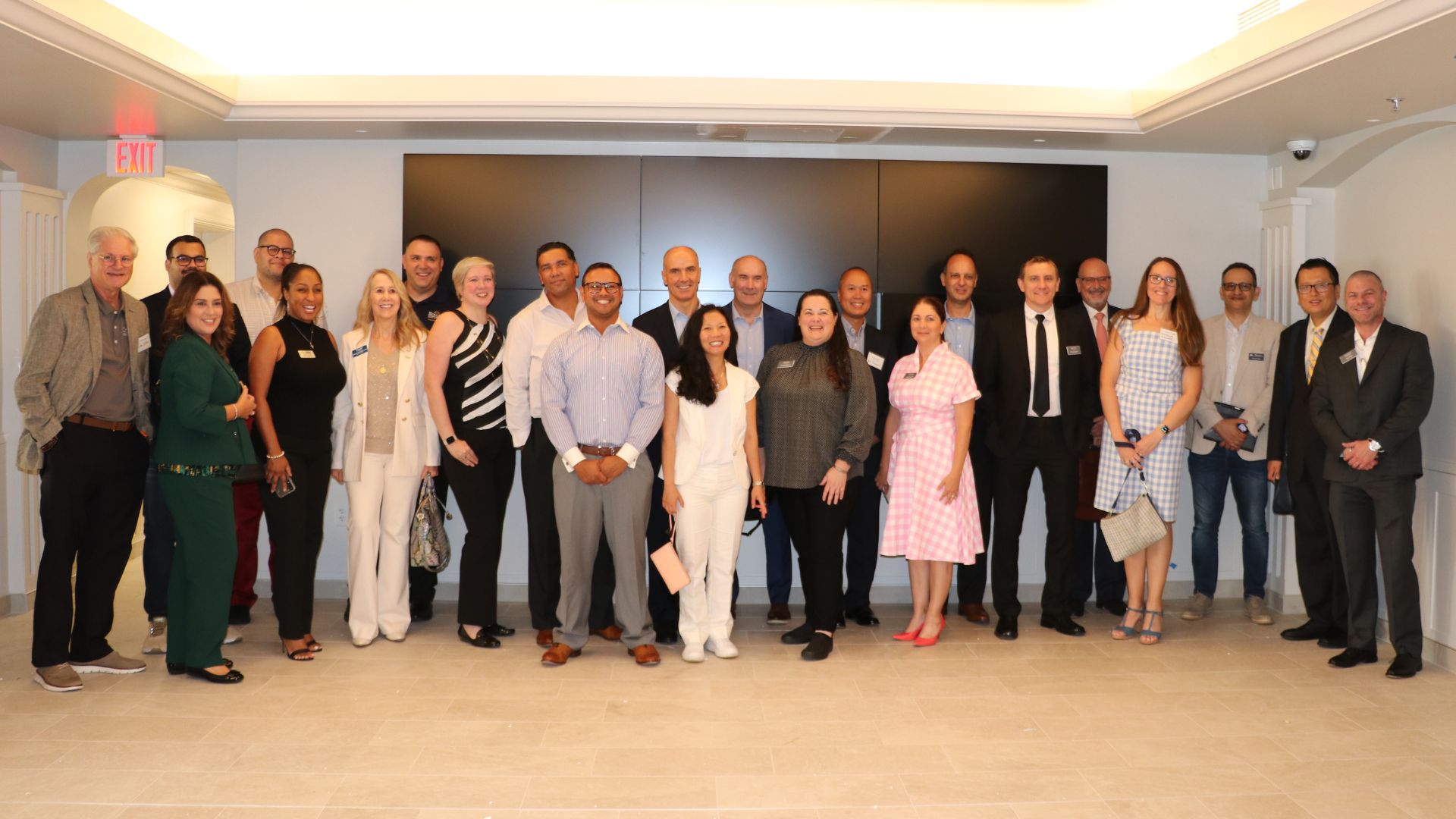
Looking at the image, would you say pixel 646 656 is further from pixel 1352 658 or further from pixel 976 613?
pixel 1352 658

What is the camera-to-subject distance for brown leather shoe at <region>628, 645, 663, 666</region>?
4863 millimetres

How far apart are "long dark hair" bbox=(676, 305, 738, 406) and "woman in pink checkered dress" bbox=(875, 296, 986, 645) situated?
3.24 feet

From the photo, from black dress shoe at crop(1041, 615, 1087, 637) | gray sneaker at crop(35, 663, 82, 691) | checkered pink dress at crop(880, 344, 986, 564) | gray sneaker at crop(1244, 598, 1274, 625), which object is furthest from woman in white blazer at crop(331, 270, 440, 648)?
gray sneaker at crop(1244, 598, 1274, 625)

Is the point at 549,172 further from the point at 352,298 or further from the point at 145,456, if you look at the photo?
the point at 145,456

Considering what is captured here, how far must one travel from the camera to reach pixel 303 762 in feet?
12.1

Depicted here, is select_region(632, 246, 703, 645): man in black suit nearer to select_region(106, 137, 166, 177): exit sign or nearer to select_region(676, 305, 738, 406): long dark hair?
select_region(676, 305, 738, 406): long dark hair

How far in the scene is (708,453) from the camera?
480 centimetres

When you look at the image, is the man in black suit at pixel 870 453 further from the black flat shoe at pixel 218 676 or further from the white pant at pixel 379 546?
the black flat shoe at pixel 218 676

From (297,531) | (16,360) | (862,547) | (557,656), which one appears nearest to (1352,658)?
(862,547)

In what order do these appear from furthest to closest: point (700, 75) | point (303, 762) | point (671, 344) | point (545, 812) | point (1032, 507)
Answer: point (1032, 507) < point (700, 75) < point (671, 344) < point (303, 762) < point (545, 812)

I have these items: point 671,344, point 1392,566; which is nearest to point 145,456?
point 671,344

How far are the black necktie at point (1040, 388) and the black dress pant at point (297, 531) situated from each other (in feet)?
11.2

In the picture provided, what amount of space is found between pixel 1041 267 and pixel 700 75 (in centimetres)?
209

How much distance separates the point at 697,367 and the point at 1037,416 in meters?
1.84
